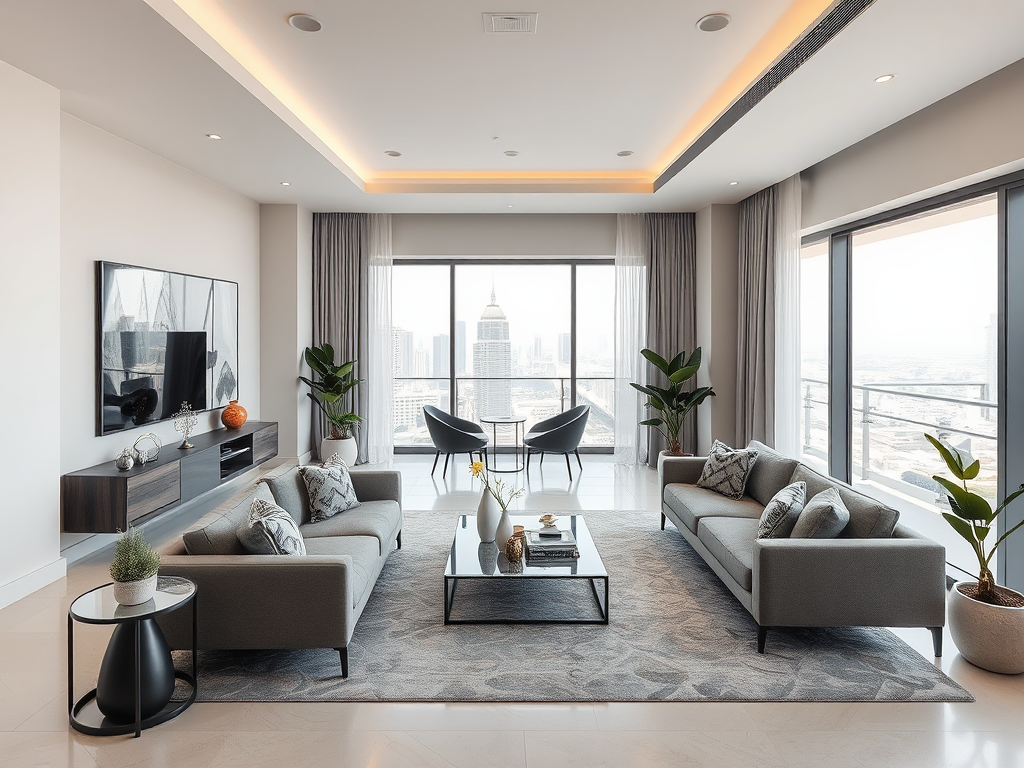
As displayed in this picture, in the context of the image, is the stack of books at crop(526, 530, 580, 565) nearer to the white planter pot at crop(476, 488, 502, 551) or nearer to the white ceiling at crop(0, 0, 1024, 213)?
the white planter pot at crop(476, 488, 502, 551)

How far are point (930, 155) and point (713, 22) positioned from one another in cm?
171

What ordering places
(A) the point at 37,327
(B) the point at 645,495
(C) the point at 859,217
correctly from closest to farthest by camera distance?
(A) the point at 37,327 < (C) the point at 859,217 < (B) the point at 645,495

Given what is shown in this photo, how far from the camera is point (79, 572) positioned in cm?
388

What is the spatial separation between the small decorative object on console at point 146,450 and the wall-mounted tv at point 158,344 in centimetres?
12

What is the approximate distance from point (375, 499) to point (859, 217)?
13.7ft

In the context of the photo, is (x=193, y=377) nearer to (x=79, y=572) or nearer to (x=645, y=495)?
(x=79, y=572)

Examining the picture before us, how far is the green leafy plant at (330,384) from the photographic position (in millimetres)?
6914

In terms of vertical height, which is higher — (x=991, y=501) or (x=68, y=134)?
(x=68, y=134)

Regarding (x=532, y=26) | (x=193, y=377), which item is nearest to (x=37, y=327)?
(x=193, y=377)

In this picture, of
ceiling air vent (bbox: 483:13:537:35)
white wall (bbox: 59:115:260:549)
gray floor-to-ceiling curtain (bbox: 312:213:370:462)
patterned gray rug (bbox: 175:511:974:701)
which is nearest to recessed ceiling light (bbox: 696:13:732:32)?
ceiling air vent (bbox: 483:13:537:35)

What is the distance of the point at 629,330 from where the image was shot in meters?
7.43

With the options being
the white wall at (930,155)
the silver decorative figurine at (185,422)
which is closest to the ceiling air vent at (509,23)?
the white wall at (930,155)

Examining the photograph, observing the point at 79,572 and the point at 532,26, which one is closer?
the point at 532,26

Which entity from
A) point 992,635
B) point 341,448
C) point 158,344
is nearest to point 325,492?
point 158,344
